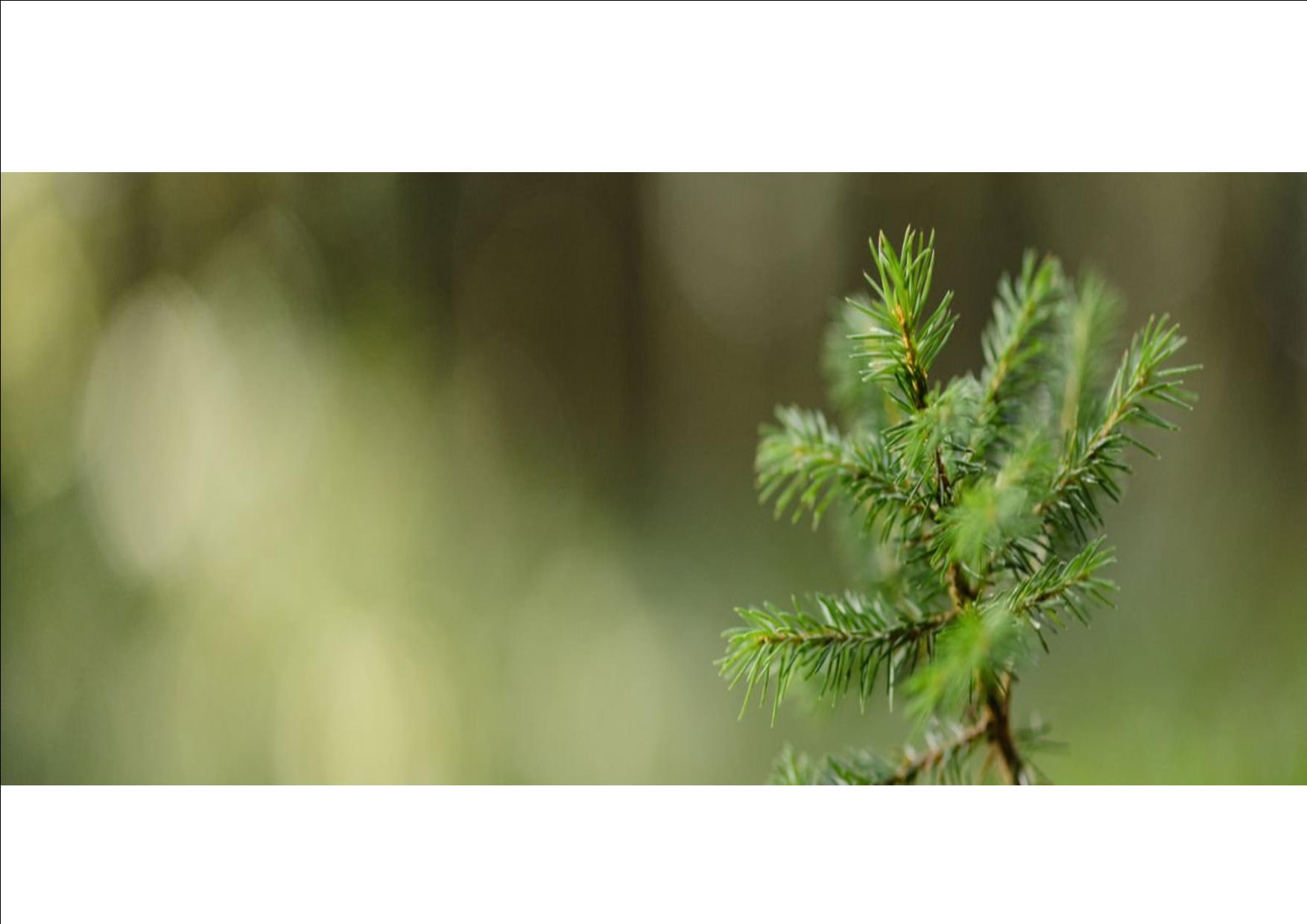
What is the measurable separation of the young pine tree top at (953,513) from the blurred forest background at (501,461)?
595 mm

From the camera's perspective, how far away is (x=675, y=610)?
1.10 metres

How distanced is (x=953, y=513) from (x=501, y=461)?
0.89 meters

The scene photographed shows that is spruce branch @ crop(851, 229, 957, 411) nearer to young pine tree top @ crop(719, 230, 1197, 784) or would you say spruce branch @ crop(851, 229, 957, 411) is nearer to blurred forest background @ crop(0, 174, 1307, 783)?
young pine tree top @ crop(719, 230, 1197, 784)

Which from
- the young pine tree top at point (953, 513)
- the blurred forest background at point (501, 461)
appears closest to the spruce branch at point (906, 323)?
the young pine tree top at point (953, 513)

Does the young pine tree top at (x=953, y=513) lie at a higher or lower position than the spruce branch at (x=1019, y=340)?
lower

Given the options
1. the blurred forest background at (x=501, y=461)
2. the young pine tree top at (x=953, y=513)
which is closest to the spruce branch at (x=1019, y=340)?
the young pine tree top at (x=953, y=513)

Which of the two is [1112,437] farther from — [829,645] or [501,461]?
[501,461]

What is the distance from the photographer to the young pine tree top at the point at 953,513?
0.80ft

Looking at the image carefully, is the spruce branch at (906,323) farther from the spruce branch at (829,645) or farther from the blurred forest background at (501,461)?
the blurred forest background at (501,461)

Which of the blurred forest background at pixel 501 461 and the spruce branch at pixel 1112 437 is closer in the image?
the spruce branch at pixel 1112 437

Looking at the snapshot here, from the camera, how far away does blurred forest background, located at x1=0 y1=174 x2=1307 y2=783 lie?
2.88 ft

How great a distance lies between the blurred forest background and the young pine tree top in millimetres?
595

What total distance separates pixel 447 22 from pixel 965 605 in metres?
0.63

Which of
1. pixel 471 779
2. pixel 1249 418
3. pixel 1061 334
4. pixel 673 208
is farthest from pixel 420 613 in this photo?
pixel 1249 418
